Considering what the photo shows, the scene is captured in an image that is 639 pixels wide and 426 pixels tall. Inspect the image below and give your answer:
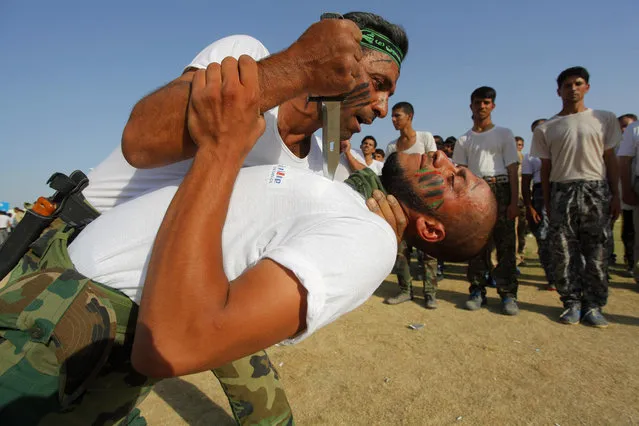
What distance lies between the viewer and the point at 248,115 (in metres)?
1.02

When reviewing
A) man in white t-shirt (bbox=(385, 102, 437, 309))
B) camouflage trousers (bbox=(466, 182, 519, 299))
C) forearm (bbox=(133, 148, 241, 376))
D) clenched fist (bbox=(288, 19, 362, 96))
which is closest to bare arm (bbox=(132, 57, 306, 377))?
forearm (bbox=(133, 148, 241, 376))

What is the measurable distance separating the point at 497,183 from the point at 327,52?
450cm

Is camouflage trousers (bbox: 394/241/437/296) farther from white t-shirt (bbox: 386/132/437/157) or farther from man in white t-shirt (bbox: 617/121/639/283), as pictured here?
man in white t-shirt (bbox: 617/121/639/283)

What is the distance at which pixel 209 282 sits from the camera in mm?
902

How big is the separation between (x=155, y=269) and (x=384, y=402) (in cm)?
243

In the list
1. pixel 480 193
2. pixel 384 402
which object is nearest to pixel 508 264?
pixel 384 402

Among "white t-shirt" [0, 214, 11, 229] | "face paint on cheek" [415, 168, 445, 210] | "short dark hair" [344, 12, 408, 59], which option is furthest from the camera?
"white t-shirt" [0, 214, 11, 229]

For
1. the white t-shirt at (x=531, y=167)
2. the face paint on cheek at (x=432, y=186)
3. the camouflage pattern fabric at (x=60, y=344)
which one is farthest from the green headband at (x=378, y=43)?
the white t-shirt at (x=531, y=167)

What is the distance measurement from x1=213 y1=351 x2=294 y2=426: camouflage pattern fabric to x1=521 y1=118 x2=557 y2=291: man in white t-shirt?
4.41 m

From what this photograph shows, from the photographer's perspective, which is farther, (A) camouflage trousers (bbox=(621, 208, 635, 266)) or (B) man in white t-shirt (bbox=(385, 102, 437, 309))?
(A) camouflage trousers (bbox=(621, 208, 635, 266))

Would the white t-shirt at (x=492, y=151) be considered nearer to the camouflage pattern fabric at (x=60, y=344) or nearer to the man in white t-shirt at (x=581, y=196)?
the man in white t-shirt at (x=581, y=196)

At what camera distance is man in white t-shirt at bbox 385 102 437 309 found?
16.3ft

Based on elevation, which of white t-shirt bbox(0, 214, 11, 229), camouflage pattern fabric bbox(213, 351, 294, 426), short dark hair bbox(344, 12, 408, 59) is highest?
short dark hair bbox(344, 12, 408, 59)

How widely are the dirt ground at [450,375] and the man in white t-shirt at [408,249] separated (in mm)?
440
